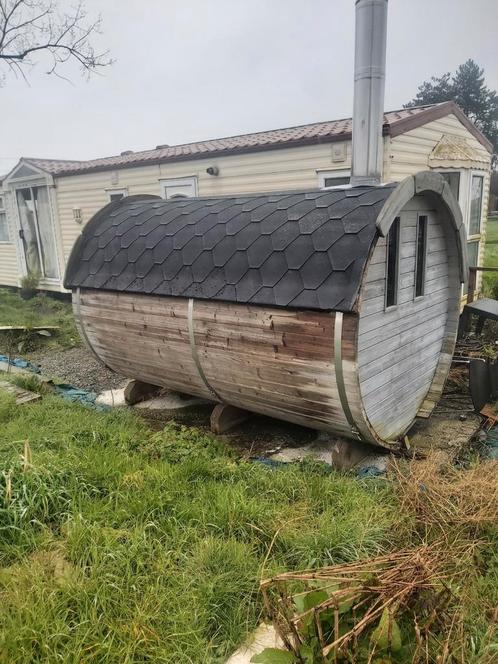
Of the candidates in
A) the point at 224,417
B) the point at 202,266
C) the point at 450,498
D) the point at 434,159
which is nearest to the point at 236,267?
the point at 202,266

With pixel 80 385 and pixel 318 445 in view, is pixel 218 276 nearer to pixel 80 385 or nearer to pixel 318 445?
pixel 318 445

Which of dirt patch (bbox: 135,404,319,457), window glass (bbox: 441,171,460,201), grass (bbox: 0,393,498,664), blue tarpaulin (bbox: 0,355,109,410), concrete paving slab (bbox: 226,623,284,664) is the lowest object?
dirt patch (bbox: 135,404,319,457)

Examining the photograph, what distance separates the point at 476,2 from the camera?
30.4 feet

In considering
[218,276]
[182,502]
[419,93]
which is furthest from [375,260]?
[419,93]

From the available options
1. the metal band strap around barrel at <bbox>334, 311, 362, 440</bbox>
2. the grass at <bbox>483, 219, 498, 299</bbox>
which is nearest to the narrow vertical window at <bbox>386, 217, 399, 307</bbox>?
the metal band strap around barrel at <bbox>334, 311, 362, 440</bbox>

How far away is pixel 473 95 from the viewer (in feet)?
185

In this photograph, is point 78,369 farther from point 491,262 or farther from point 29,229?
point 491,262

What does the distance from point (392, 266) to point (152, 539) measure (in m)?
2.86

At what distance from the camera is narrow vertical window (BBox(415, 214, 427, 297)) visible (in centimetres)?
465

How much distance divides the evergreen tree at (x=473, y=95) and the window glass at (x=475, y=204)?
51640 mm

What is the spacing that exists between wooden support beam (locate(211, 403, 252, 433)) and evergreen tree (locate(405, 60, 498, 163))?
2310 inches

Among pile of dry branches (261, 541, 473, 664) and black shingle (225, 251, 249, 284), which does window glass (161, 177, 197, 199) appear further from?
pile of dry branches (261, 541, 473, 664)

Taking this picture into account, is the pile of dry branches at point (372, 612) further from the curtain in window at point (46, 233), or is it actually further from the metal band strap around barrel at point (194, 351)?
the curtain in window at point (46, 233)

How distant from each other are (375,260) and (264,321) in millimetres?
1000
